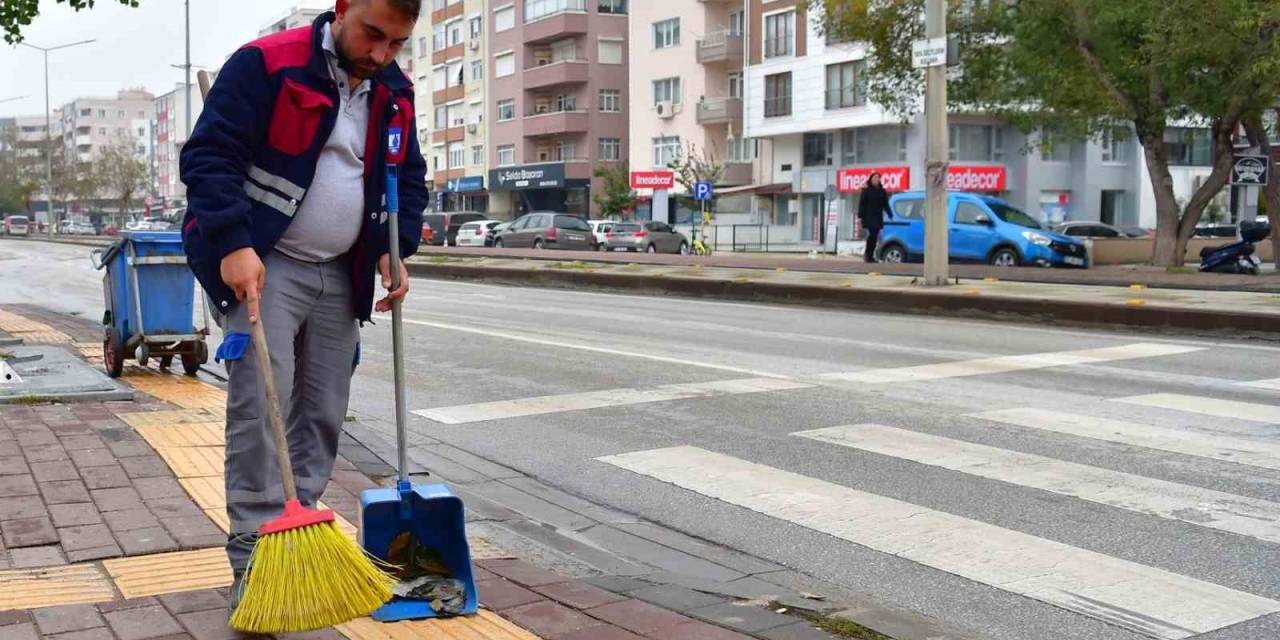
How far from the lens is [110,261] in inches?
381

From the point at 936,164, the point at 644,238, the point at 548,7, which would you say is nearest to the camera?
the point at 936,164

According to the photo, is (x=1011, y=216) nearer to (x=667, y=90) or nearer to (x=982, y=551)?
(x=982, y=551)

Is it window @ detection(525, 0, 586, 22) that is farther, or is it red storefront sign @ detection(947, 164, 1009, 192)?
window @ detection(525, 0, 586, 22)

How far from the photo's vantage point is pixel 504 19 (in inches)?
3029

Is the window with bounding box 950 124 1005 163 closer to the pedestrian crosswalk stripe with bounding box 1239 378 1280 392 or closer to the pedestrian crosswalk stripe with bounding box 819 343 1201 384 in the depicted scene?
the pedestrian crosswalk stripe with bounding box 819 343 1201 384

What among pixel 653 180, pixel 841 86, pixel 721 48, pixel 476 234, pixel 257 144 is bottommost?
pixel 476 234

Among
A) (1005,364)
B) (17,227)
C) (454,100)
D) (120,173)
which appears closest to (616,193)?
(454,100)

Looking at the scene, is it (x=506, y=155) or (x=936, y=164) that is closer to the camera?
(x=936, y=164)

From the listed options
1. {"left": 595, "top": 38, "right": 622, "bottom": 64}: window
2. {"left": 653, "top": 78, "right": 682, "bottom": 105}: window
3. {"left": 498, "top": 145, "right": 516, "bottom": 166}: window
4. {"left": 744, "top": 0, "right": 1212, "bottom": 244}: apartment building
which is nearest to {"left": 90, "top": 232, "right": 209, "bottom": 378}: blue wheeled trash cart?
{"left": 744, "top": 0, "right": 1212, "bottom": 244}: apartment building

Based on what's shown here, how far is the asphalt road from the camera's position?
4.74 meters

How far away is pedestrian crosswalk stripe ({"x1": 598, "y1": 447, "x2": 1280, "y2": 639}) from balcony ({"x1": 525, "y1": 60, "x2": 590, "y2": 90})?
65266 millimetres

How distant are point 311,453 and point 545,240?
132 ft

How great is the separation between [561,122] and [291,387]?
67898 millimetres

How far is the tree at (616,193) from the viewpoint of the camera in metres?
63.1
